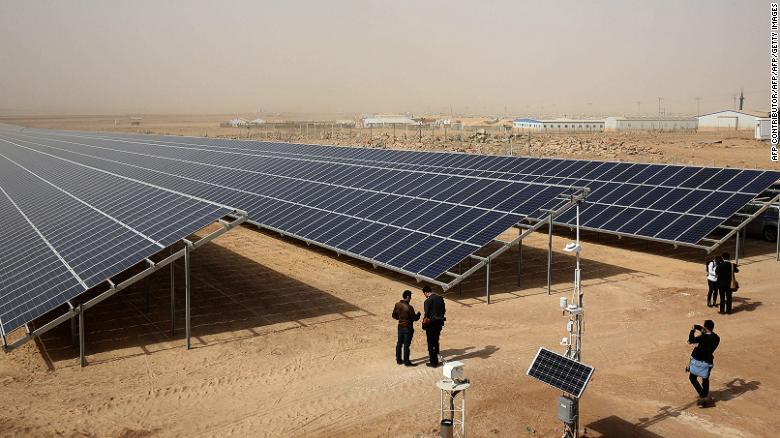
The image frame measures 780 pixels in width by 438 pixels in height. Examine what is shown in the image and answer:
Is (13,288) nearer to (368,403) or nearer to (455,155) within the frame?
(368,403)

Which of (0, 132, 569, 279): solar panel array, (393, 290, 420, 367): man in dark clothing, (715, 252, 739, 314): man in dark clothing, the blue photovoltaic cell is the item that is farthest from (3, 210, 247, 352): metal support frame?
(715, 252, 739, 314): man in dark clothing

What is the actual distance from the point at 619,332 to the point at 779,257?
12.3 metres

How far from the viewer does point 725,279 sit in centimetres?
1811

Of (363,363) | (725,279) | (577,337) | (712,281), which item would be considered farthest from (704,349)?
(712,281)

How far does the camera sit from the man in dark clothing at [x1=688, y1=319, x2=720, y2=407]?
1232 cm

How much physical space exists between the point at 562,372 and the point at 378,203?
16281mm

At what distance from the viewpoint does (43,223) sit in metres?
22.5

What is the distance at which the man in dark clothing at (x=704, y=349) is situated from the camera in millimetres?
12320

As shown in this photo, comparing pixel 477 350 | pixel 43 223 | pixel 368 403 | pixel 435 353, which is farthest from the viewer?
pixel 43 223

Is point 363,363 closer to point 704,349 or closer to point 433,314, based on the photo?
point 433,314

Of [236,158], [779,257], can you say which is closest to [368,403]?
[779,257]

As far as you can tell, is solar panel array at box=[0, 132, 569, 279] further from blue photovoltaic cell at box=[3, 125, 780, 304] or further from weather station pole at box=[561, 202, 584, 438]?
weather station pole at box=[561, 202, 584, 438]

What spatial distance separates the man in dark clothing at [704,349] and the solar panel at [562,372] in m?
2.96

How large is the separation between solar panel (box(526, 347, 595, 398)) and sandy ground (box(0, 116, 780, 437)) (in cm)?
136
